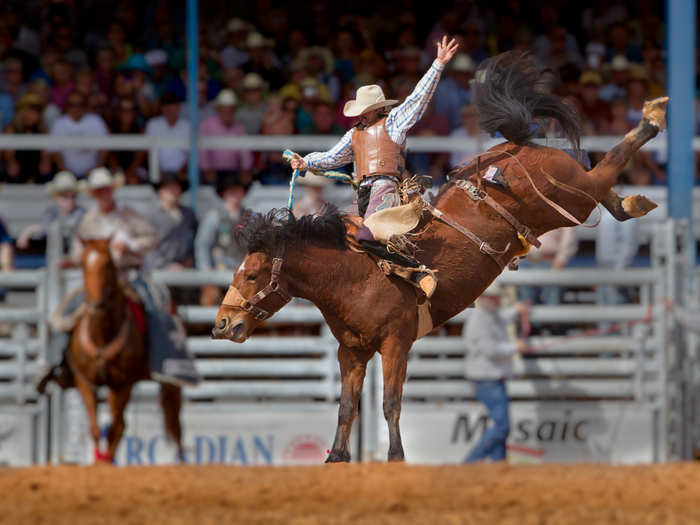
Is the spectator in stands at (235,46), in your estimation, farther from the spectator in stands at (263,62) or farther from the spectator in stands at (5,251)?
the spectator in stands at (5,251)

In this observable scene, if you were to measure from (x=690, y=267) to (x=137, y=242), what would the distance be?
5351mm

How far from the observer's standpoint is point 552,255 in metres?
11.9

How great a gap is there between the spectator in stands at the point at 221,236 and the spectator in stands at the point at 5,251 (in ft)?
5.94

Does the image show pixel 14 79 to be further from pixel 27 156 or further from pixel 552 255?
pixel 552 255

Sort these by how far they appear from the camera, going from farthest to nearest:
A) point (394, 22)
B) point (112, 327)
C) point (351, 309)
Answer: point (394, 22) < point (112, 327) < point (351, 309)

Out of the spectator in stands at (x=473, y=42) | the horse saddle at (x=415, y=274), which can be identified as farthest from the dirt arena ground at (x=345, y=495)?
the spectator in stands at (x=473, y=42)

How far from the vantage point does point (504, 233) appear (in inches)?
266

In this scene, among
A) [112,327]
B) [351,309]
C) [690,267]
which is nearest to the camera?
[351,309]

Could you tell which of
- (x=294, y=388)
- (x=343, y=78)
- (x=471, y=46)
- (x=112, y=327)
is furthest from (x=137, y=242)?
(x=471, y=46)

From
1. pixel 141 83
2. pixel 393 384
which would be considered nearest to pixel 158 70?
pixel 141 83

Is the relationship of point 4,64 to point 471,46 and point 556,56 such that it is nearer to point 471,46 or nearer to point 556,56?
point 471,46

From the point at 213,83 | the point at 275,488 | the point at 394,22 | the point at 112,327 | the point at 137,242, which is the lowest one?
the point at 275,488

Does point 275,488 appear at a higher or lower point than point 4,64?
lower

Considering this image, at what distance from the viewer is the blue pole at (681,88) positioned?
1145cm
